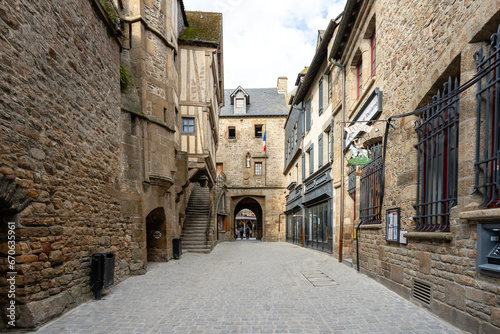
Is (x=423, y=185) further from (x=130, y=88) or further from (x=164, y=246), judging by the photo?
(x=164, y=246)

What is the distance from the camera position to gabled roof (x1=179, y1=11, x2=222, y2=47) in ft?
44.8

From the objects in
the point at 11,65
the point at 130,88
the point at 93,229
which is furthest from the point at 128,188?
the point at 11,65

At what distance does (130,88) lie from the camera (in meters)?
7.95

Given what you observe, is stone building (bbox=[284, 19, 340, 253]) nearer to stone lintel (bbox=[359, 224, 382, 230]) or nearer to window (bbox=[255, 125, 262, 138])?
stone lintel (bbox=[359, 224, 382, 230])

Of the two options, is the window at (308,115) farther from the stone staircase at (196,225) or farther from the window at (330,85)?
the stone staircase at (196,225)

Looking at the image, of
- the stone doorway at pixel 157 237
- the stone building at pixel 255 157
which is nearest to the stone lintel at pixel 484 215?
the stone doorway at pixel 157 237

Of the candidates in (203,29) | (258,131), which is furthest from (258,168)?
(203,29)

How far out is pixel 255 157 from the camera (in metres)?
26.4

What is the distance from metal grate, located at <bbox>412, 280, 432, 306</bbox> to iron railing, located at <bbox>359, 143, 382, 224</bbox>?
211cm

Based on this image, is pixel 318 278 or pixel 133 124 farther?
pixel 133 124

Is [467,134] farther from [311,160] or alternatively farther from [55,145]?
[311,160]

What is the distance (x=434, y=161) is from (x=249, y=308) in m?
3.98

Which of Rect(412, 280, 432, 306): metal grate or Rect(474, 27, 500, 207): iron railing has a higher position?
Rect(474, 27, 500, 207): iron railing

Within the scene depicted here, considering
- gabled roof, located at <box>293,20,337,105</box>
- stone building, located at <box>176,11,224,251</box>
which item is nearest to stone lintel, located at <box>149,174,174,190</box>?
stone building, located at <box>176,11,224,251</box>
